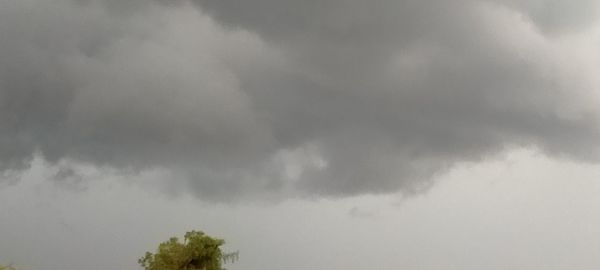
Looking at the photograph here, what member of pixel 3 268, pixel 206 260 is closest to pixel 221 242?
pixel 206 260

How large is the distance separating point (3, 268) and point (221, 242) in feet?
87.5

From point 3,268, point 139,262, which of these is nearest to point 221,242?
point 139,262

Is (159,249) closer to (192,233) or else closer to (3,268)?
(192,233)

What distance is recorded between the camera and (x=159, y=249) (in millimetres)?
106125

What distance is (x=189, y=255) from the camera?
106 meters

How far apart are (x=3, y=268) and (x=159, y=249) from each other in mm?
21756

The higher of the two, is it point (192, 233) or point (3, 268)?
point (192, 233)

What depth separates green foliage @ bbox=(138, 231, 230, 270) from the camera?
10581cm

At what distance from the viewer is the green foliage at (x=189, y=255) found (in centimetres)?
10581

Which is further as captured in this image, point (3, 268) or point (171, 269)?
point (171, 269)

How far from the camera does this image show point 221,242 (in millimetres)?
107500

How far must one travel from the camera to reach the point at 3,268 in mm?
87375

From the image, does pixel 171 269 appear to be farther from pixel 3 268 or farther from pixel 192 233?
pixel 3 268

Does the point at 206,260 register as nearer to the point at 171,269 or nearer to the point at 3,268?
the point at 171,269
